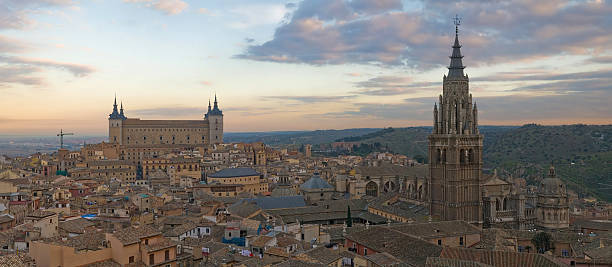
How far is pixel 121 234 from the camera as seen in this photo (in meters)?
26.8

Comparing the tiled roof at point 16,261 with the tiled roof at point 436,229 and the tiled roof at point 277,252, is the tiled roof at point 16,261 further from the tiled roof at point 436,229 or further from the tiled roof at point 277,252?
the tiled roof at point 436,229

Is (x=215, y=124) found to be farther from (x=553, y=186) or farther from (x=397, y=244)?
(x=397, y=244)

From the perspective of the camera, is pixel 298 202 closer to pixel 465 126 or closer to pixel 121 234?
pixel 465 126

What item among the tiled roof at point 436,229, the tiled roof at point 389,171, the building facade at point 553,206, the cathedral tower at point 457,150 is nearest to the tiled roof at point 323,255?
the tiled roof at point 436,229

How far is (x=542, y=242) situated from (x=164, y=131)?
138m

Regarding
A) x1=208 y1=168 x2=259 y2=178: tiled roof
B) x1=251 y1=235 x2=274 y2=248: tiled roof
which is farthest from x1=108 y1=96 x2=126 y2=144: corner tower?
x1=251 y1=235 x2=274 y2=248: tiled roof

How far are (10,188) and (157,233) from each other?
113ft

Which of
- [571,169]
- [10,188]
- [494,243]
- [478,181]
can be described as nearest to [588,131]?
[571,169]

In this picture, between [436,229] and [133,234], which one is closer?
[133,234]

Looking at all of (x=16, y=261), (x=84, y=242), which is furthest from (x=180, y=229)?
(x=16, y=261)

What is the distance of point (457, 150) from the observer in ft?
176

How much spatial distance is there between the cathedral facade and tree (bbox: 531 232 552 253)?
127m

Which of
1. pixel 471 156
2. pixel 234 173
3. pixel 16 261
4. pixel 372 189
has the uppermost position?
pixel 471 156

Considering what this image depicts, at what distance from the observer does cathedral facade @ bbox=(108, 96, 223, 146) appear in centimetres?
15875
